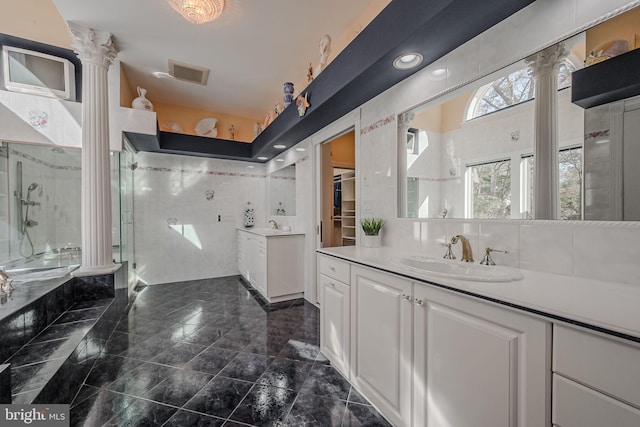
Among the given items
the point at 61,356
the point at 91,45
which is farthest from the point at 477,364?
the point at 91,45

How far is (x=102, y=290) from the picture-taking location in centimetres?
235

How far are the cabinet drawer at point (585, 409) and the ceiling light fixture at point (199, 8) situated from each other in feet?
9.08

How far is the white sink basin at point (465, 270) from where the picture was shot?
1.01 metres

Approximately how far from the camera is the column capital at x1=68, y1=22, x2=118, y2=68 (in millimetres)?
2275

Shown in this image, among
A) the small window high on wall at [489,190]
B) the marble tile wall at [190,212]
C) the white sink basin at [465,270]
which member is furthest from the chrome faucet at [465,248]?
the marble tile wall at [190,212]

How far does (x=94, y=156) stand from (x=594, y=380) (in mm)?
3470

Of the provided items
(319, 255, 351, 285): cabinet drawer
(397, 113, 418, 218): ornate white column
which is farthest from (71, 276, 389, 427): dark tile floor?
(397, 113, 418, 218): ornate white column

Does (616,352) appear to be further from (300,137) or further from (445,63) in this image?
(300,137)

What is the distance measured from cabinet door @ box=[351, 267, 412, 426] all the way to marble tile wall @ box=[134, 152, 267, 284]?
3442mm

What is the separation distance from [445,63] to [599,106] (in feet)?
2.69

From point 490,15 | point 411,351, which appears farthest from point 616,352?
point 490,15

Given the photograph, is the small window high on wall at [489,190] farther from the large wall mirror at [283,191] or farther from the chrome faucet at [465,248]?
the large wall mirror at [283,191]

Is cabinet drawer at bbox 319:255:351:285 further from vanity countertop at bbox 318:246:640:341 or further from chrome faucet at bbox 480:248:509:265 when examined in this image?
chrome faucet at bbox 480:248:509:265

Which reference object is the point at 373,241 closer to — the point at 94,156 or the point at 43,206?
the point at 94,156
